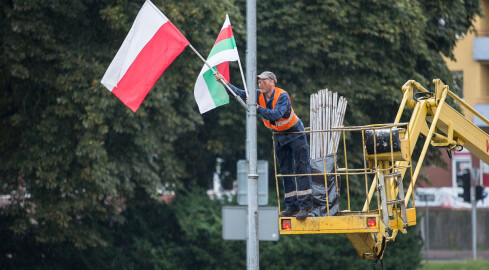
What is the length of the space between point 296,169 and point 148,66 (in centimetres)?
223

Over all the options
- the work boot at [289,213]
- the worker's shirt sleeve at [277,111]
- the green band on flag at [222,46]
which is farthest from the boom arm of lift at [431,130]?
the green band on flag at [222,46]

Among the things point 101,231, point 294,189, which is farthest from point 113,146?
point 294,189

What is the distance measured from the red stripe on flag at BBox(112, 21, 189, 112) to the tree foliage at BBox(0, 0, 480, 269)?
759cm

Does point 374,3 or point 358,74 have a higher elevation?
point 374,3

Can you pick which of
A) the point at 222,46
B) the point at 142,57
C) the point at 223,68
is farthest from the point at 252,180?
the point at 142,57

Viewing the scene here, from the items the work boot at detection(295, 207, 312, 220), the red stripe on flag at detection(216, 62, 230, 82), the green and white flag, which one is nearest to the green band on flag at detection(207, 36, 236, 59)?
the green and white flag

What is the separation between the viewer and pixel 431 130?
9.48m

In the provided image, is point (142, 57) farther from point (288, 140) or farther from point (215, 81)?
point (288, 140)

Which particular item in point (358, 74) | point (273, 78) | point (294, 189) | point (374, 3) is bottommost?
point (294, 189)

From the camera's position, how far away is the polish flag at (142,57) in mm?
10047

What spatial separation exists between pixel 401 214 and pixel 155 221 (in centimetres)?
1395

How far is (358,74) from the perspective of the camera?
71.3ft

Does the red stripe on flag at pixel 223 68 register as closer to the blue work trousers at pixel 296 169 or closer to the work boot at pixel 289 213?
the blue work trousers at pixel 296 169

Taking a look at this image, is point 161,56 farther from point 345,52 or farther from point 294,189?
point 345,52
